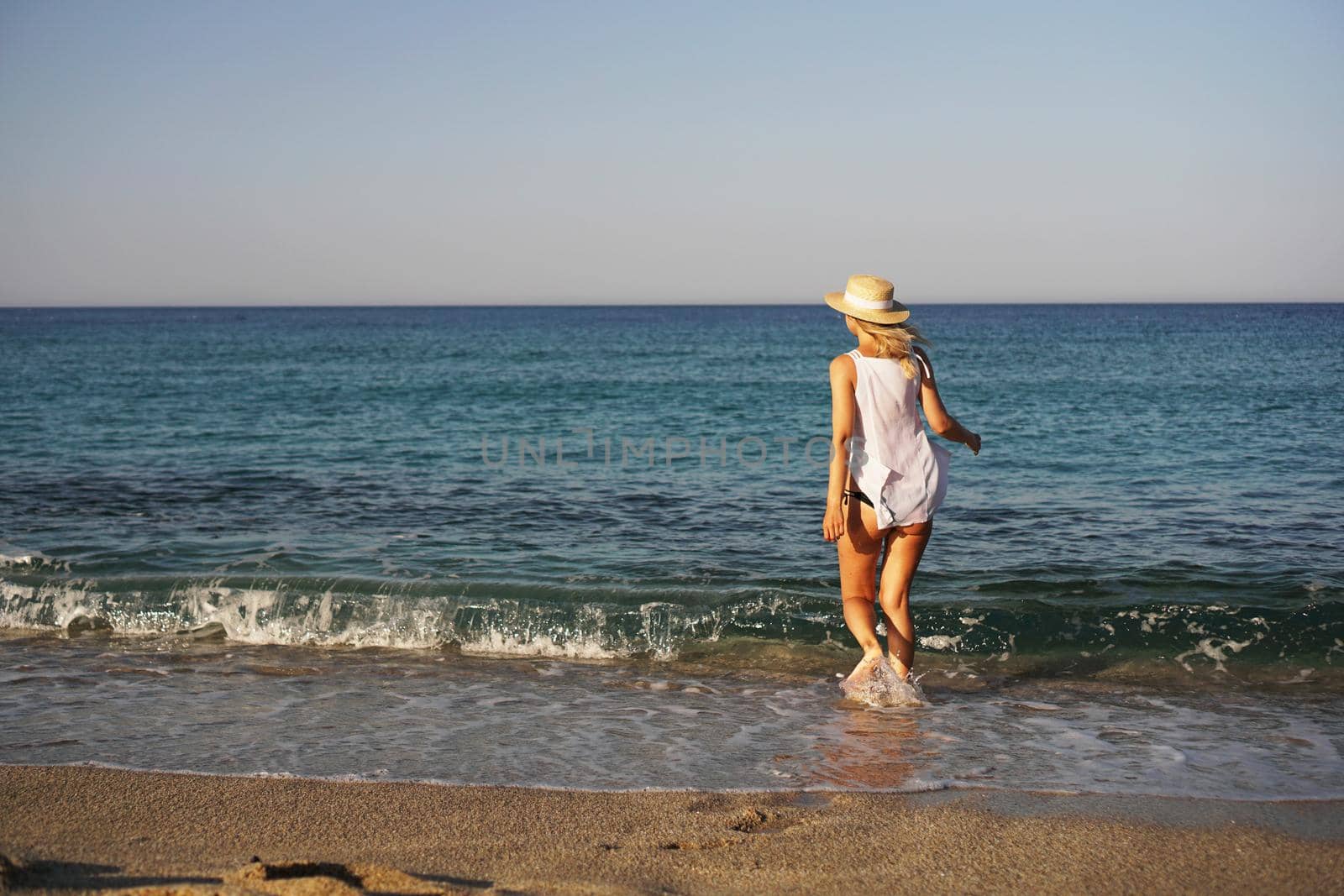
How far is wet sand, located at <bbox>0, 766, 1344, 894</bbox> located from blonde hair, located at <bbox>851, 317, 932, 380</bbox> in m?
1.81

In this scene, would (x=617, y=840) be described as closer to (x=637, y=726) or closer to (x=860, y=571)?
(x=637, y=726)

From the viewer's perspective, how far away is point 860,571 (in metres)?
5.01

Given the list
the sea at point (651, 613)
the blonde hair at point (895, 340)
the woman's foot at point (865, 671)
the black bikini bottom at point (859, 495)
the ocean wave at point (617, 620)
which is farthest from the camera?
the ocean wave at point (617, 620)

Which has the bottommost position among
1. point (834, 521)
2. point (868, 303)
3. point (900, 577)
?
point (900, 577)

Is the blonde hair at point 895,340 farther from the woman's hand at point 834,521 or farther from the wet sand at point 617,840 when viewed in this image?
the wet sand at point 617,840

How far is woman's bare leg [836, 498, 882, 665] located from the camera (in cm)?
489

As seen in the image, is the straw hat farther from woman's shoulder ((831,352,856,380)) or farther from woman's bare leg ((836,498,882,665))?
woman's bare leg ((836,498,882,665))

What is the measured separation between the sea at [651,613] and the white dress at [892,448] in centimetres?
103

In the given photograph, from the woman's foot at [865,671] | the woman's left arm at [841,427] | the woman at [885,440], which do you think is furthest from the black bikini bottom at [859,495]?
the woman's foot at [865,671]

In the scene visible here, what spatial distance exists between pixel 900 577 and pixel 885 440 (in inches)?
26.3

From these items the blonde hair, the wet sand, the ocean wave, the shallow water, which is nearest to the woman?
the blonde hair

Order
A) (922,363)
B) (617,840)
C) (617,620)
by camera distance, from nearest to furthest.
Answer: (617,840) → (922,363) → (617,620)

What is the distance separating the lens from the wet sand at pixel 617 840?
121 inches

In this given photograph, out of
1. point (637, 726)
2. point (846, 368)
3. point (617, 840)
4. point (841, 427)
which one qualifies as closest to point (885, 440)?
point (841, 427)
